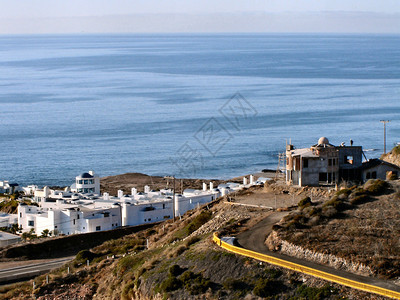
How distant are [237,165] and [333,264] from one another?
53.0 metres

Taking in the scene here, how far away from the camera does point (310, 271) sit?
19844mm

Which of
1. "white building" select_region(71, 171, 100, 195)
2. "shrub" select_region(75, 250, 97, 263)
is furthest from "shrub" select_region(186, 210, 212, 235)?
"white building" select_region(71, 171, 100, 195)

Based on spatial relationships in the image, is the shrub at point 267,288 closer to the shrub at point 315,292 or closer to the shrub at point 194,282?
the shrub at point 315,292

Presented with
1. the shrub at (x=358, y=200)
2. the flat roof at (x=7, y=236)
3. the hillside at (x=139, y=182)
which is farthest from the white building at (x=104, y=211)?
the shrub at (x=358, y=200)

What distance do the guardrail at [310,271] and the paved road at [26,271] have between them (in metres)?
13.3

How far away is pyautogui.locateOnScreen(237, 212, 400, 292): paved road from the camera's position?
62.1 ft

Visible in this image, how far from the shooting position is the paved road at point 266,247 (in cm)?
1894

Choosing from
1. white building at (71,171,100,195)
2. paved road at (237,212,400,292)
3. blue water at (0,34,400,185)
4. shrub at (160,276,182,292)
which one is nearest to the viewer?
paved road at (237,212,400,292)

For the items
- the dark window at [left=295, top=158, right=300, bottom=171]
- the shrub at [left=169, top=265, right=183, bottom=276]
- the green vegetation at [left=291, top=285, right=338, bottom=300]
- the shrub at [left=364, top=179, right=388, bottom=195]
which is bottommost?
the shrub at [left=169, top=265, right=183, bottom=276]

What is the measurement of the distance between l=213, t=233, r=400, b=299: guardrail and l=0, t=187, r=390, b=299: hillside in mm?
190

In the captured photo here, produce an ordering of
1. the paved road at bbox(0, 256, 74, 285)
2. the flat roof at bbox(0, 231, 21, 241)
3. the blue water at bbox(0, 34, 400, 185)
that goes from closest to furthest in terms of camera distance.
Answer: the paved road at bbox(0, 256, 74, 285)
the flat roof at bbox(0, 231, 21, 241)
the blue water at bbox(0, 34, 400, 185)

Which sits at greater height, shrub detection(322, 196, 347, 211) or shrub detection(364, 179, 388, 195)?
shrub detection(364, 179, 388, 195)

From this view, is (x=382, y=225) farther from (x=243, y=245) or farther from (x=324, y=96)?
(x=324, y=96)

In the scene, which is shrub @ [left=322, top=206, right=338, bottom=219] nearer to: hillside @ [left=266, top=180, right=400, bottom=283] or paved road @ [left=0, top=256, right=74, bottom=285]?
hillside @ [left=266, top=180, right=400, bottom=283]
